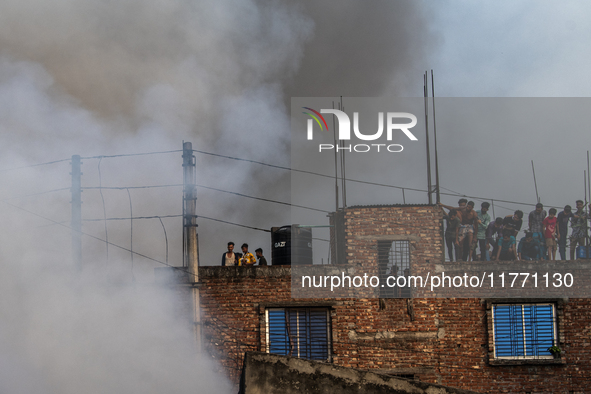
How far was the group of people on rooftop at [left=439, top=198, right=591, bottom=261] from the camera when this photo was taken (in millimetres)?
13750

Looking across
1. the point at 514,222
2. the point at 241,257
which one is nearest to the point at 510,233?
the point at 514,222

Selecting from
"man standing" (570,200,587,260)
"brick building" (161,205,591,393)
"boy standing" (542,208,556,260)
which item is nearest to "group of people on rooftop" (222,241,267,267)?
"brick building" (161,205,591,393)

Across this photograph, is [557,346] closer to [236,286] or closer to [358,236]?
[358,236]

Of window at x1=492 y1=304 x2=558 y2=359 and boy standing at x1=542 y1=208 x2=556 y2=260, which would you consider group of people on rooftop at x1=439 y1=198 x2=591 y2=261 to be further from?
window at x1=492 y1=304 x2=558 y2=359

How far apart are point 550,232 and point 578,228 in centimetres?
69

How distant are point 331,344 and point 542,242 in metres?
5.33

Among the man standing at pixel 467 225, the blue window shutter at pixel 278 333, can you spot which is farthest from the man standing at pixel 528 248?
the blue window shutter at pixel 278 333

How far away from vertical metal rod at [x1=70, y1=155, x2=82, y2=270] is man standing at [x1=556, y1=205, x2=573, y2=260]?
409 inches

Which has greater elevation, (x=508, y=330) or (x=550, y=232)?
(x=550, y=232)

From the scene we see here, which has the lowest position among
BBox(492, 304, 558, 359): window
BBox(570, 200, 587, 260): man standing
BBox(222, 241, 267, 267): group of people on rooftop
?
BBox(492, 304, 558, 359): window

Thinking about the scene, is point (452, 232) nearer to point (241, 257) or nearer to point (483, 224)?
point (483, 224)

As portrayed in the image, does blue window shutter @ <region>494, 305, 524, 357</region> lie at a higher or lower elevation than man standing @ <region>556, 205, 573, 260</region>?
lower

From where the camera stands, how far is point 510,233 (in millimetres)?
14000

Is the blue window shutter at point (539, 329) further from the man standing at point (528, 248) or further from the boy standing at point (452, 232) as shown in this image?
the boy standing at point (452, 232)
